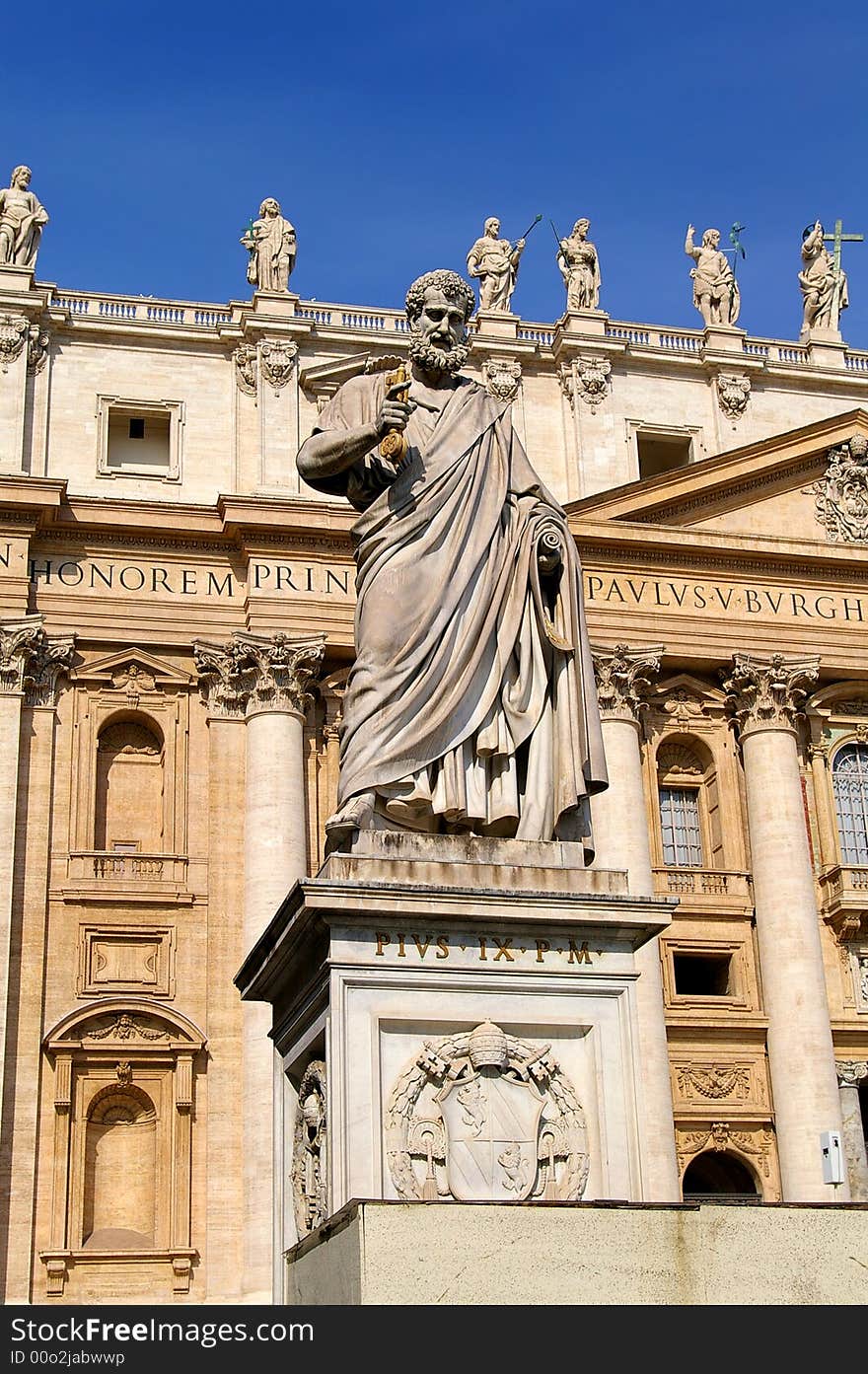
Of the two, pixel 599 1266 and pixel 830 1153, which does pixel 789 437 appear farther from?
pixel 599 1266

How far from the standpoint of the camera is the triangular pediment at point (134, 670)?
32.7m

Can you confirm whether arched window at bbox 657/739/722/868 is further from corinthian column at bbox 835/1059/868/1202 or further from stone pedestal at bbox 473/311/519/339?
stone pedestal at bbox 473/311/519/339

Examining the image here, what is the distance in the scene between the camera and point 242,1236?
2909 centimetres

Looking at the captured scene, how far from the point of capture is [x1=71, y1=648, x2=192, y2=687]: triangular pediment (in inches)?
1286

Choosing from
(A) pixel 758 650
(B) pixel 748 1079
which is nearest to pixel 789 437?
(A) pixel 758 650

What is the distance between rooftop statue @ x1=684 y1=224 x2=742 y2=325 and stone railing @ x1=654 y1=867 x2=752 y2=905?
11.3m

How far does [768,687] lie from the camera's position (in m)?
34.8

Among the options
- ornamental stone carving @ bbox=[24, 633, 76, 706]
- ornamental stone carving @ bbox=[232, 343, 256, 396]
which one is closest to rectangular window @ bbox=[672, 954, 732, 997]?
ornamental stone carving @ bbox=[24, 633, 76, 706]

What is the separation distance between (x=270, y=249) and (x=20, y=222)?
4575mm

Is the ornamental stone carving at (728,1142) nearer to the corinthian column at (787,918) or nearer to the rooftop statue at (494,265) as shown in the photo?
the corinthian column at (787,918)

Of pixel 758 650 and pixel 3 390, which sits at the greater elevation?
pixel 3 390

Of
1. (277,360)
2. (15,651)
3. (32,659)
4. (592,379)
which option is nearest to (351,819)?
(15,651)
